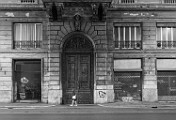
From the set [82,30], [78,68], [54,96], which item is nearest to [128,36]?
[82,30]

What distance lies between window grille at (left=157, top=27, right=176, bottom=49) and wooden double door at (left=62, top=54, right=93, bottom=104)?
5771 mm

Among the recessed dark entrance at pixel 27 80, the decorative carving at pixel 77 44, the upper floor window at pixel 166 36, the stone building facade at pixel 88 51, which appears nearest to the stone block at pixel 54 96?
the stone building facade at pixel 88 51

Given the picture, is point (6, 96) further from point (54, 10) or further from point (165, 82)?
point (165, 82)

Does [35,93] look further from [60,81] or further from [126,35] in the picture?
[126,35]

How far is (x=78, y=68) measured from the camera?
25922mm

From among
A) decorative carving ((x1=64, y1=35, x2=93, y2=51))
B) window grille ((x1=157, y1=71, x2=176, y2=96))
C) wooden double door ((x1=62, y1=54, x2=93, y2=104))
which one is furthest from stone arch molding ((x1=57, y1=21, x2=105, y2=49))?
window grille ((x1=157, y1=71, x2=176, y2=96))

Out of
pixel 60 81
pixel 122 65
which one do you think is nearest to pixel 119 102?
pixel 122 65

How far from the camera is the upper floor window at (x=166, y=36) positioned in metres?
26.8

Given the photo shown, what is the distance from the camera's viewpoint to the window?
86.9ft

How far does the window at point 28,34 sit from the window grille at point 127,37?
6038 mm

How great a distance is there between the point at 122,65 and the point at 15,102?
876 cm

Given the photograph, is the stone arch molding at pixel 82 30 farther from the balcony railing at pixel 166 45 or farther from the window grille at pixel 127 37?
the balcony railing at pixel 166 45

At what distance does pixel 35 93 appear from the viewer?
2636cm

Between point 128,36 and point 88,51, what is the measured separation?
3.44 metres
